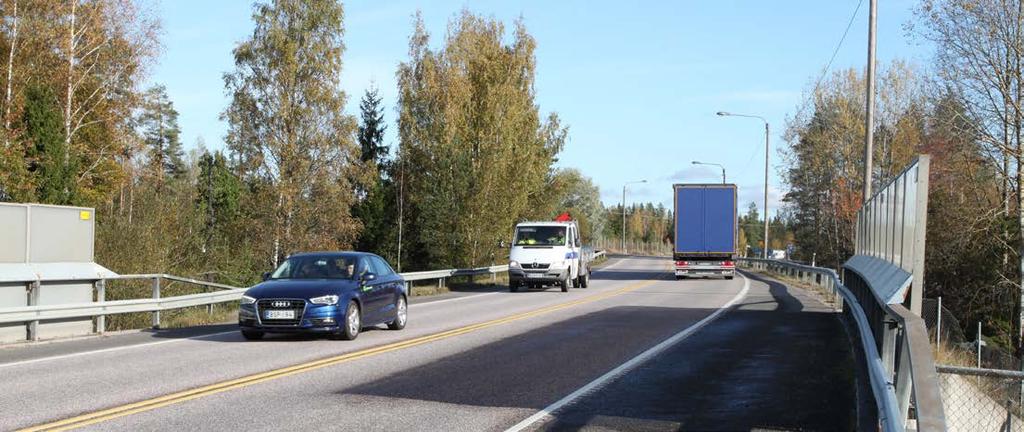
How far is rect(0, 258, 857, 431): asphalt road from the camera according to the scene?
8422 mm

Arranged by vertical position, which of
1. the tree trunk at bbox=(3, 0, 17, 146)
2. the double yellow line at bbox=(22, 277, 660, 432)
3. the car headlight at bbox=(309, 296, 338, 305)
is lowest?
the double yellow line at bbox=(22, 277, 660, 432)

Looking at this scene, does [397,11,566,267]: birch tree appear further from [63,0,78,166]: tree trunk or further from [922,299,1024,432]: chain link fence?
[922,299,1024,432]: chain link fence

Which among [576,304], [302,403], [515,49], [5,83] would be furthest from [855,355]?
[515,49]

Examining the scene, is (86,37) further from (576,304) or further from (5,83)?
(576,304)

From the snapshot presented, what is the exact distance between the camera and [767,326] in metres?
18.5

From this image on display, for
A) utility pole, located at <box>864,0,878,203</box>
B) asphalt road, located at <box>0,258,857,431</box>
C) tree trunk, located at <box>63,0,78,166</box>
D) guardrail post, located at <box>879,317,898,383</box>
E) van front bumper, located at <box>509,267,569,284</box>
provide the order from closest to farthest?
asphalt road, located at <box>0,258,857,431</box> < guardrail post, located at <box>879,317,898,383</box> < utility pole, located at <box>864,0,878,203</box> < van front bumper, located at <box>509,267,569,284</box> < tree trunk, located at <box>63,0,78,166</box>

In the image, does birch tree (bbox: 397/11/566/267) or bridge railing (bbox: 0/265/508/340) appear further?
birch tree (bbox: 397/11/566/267)

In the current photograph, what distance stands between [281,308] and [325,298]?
0.67m

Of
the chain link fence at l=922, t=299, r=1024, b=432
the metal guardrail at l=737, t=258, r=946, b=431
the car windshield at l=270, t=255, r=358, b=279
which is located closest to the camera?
the metal guardrail at l=737, t=258, r=946, b=431

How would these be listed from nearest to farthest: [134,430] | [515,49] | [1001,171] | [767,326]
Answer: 1. [134,430]
2. [767,326]
3. [1001,171]
4. [515,49]

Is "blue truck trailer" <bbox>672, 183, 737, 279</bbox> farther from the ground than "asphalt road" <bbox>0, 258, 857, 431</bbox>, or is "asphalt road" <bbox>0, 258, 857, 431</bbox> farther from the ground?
"blue truck trailer" <bbox>672, 183, 737, 279</bbox>

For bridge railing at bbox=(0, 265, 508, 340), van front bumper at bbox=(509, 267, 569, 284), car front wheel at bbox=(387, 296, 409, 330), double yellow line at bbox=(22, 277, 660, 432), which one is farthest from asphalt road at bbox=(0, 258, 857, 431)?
van front bumper at bbox=(509, 267, 569, 284)

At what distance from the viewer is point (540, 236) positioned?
32500mm

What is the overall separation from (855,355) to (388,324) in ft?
26.2
